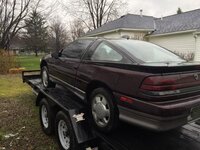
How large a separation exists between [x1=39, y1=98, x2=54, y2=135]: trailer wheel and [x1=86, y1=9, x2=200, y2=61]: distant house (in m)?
12.4

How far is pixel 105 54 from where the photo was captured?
346cm

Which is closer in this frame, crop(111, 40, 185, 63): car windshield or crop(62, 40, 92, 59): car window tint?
crop(111, 40, 185, 63): car windshield

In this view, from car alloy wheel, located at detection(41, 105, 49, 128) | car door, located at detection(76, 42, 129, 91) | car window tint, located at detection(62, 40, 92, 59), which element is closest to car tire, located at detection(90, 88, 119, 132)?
car door, located at detection(76, 42, 129, 91)

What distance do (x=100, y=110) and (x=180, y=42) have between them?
46.6 ft

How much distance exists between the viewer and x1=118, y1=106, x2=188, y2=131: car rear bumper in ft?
7.70

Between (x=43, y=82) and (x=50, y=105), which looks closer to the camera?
(x=50, y=105)

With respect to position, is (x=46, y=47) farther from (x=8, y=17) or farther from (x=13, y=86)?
(x=13, y=86)

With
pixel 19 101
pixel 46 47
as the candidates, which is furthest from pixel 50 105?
pixel 46 47

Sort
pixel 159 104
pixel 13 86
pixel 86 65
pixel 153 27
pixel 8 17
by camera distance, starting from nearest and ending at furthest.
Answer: pixel 159 104 < pixel 86 65 < pixel 13 86 < pixel 153 27 < pixel 8 17

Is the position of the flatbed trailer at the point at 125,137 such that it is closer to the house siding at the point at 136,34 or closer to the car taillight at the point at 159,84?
the car taillight at the point at 159,84

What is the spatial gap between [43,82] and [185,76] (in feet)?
14.1

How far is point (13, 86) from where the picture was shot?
355 inches

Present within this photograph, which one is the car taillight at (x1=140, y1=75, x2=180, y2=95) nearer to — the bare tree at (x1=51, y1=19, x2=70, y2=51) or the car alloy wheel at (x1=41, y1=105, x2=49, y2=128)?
the car alloy wheel at (x1=41, y1=105, x2=49, y2=128)

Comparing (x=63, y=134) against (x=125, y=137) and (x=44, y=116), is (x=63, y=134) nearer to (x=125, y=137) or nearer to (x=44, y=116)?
(x=44, y=116)
